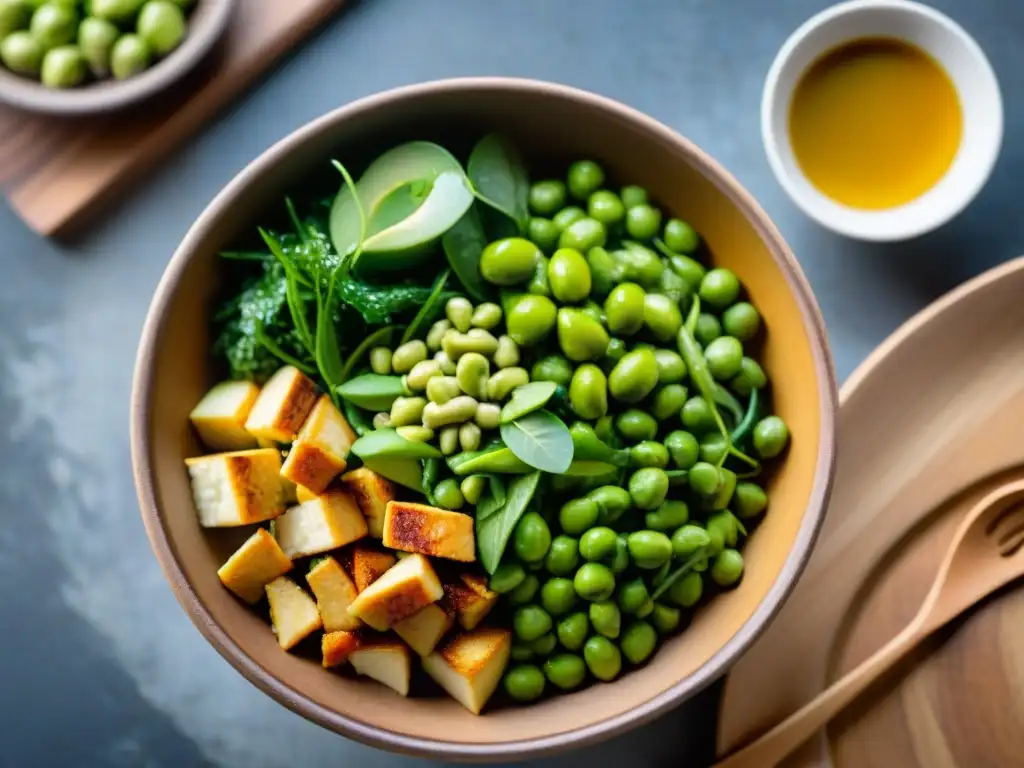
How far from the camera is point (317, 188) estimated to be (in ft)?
4.30

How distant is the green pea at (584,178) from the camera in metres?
1.30

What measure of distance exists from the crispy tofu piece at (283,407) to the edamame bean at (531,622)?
0.35 metres

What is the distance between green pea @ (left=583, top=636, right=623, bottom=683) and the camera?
1.21 meters

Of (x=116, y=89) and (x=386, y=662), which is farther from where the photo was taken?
(x=116, y=89)

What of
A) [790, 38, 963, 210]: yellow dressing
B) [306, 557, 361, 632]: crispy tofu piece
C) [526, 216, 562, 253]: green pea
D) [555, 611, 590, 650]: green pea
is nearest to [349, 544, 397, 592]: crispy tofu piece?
[306, 557, 361, 632]: crispy tofu piece

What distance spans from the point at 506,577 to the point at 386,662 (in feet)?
0.61

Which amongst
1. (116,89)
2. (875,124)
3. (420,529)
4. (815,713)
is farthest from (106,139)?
(815,713)

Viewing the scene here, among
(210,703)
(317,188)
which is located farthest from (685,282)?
(210,703)

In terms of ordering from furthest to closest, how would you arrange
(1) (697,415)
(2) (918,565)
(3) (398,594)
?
(2) (918,565), (1) (697,415), (3) (398,594)

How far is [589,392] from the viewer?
1164 millimetres

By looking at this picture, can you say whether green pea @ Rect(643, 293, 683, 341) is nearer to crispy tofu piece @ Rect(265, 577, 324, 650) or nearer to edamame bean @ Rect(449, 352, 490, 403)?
edamame bean @ Rect(449, 352, 490, 403)

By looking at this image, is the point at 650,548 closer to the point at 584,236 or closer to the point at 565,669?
the point at 565,669

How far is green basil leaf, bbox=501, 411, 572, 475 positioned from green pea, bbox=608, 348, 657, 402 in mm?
89

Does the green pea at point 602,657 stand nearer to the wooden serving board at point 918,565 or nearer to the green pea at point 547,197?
the wooden serving board at point 918,565
